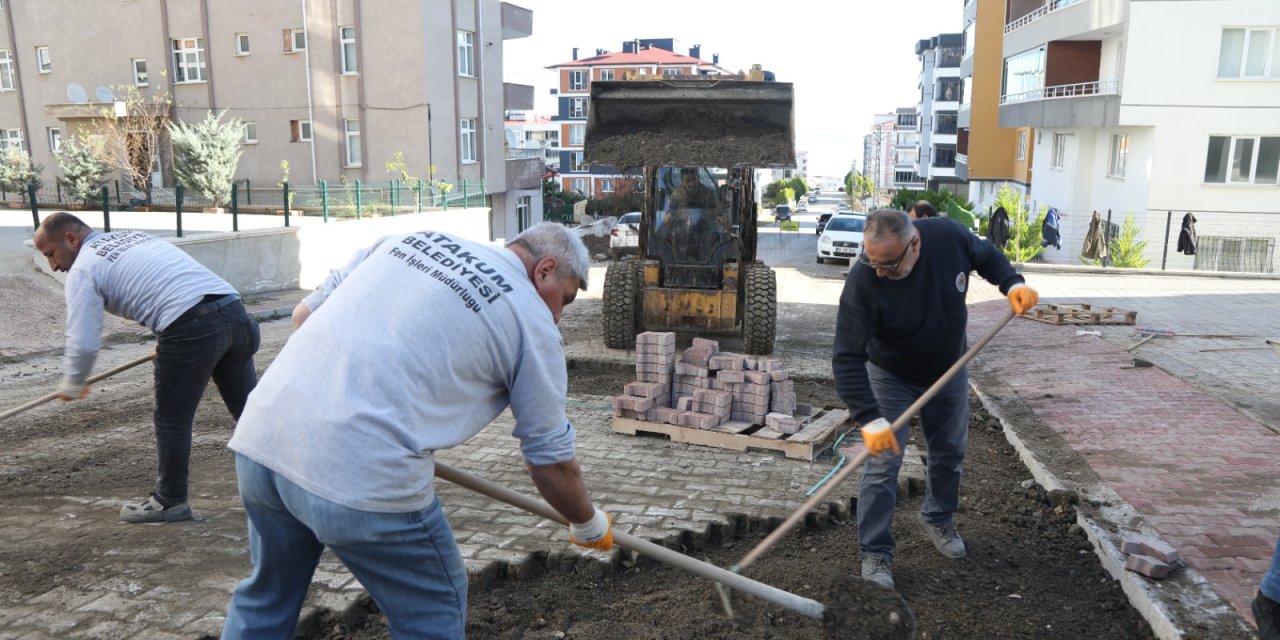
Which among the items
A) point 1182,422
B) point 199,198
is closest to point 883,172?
point 199,198

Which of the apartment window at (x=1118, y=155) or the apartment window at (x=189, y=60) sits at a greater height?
the apartment window at (x=189, y=60)

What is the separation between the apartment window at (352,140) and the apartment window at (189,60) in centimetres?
460

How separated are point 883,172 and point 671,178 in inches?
6021

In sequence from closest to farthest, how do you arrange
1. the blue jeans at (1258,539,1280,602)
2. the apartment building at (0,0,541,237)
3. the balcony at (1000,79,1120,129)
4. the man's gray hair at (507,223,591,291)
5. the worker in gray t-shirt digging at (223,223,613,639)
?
the worker in gray t-shirt digging at (223,223,613,639) < the man's gray hair at (507,223,591,291) < the blue jeans at (1258,539,1280,602) < the balcony at (1000,79,1120,129) < the apartment building at (0,0,541,237)

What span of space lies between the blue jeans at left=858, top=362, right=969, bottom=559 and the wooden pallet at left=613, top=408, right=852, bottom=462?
4.77ft

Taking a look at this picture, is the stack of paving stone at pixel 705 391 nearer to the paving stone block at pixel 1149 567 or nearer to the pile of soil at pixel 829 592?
the pile of soil at pixel 829 592

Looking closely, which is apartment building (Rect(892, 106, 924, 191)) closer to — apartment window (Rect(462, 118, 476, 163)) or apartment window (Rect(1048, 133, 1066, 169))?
apartment window (Rect(1048, 133, 1066, 169))

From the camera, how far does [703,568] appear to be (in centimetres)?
315

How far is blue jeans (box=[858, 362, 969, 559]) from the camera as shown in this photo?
4.21 m

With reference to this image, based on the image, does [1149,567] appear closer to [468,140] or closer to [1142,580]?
[1142,580]

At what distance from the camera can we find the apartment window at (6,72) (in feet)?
93.7

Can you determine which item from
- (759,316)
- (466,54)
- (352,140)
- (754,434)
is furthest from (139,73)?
(754,434)

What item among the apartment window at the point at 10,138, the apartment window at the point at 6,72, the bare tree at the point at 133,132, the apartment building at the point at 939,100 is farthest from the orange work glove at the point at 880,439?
the apartment building at the point at 939,100

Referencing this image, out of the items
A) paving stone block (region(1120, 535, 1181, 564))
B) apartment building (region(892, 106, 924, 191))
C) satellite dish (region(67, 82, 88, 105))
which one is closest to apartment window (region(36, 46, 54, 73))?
satellite dish (region(67, 82, 88, 105))
